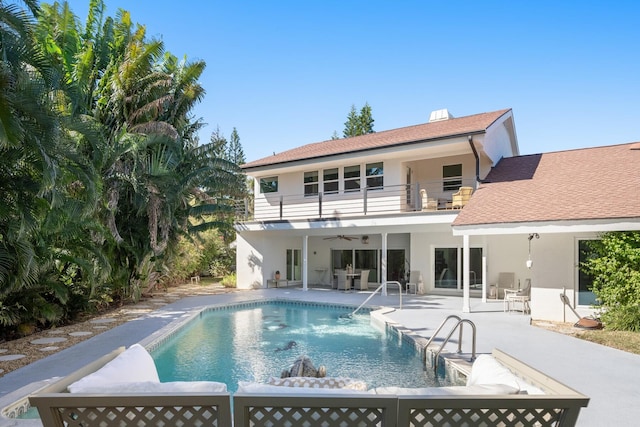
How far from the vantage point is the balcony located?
59.3ft

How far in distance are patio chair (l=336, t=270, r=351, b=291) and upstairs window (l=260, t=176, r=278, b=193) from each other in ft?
19.9

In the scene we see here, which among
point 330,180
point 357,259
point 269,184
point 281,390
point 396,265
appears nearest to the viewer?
point 281,390

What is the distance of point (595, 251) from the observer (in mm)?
11852

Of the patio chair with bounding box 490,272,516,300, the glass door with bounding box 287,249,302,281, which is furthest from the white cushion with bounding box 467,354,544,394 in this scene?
the glass door with bounding box 287,249,302,281

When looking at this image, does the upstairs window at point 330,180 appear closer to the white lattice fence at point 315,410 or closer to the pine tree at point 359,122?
the white lattice fence at point 315,410

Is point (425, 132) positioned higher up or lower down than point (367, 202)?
higher up

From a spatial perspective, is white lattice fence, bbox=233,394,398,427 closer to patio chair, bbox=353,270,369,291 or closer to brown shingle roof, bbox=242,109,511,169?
brown shingle roof, bbox=242,109,511,169

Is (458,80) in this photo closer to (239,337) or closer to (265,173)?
(265,173)

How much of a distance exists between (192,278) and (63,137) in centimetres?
1856

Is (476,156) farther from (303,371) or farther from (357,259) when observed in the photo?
(303,371)

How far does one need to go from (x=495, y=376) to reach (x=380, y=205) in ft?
49.7

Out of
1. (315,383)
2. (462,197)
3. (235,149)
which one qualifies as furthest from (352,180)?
(235,149)

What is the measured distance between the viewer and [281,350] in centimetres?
1020

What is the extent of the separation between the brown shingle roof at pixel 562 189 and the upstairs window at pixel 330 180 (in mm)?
7217
